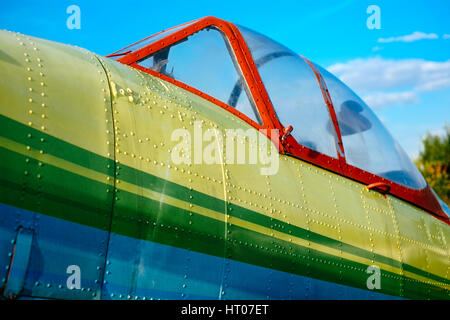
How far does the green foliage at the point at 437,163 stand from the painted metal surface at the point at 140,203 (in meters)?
28.5

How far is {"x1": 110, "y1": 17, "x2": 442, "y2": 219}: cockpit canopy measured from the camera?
4.12 metres

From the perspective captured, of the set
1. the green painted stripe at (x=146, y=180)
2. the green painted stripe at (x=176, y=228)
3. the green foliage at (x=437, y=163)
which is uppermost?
the green foliage at (x=437, y=163)

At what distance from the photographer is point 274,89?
4426mm

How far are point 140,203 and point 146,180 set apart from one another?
16 centimetres

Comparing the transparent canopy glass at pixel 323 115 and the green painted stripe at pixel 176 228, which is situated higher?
the transparent canopy glass at pixel 323 115

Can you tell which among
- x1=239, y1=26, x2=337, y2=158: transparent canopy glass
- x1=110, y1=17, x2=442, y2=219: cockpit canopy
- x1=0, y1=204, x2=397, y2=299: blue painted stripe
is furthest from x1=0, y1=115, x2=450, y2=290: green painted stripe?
x1=239, y1=26, x2=337, y2=158: transparent canopy glass

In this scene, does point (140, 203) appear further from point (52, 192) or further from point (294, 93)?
point (294, 93)

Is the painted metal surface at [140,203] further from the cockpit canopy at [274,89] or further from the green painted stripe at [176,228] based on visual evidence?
the cockpit canopy at [274,89]

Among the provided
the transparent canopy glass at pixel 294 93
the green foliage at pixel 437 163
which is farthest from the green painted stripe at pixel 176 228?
the green foliage at pixel 437 163

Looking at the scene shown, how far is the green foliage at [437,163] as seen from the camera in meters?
30.0

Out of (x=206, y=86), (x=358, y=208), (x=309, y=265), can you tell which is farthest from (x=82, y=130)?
(x=358, y=208)

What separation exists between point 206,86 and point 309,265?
70.7 inches

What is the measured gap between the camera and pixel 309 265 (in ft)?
11.9

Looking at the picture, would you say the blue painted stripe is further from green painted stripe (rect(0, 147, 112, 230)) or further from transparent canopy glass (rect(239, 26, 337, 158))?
transparent canopy glass (rect(239, 26, 337, 158))
